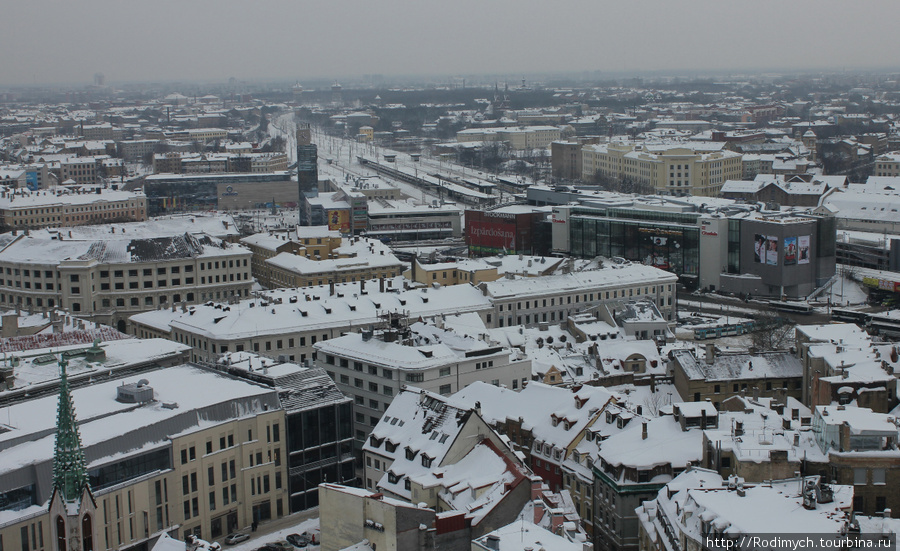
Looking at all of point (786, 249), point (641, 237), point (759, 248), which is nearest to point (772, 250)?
point (786, 249)

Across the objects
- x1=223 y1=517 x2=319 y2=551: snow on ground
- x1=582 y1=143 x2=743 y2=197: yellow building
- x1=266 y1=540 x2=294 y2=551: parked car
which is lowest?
x1=223 y1=517 x2=319 y2=551: snow on ground

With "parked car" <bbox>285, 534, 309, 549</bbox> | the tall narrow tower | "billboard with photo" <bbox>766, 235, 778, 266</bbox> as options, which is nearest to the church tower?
"parked car" <bbox>285, 534, 309, 549</bbox>

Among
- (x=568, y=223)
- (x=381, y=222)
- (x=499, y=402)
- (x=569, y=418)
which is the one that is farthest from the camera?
(x=381, y=222)

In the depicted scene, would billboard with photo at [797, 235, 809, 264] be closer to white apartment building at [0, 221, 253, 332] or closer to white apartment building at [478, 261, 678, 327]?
white apartment building at [478, 261, 678, 327]

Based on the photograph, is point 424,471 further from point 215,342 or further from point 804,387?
point 215,342

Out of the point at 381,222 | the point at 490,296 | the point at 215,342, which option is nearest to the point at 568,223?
the point at 381,222

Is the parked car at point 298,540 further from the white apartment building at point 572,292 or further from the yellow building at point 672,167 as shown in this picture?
the yellow building at point 672,167
